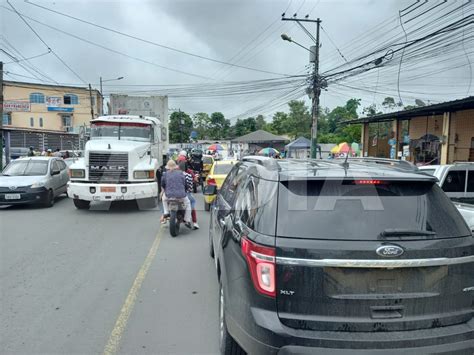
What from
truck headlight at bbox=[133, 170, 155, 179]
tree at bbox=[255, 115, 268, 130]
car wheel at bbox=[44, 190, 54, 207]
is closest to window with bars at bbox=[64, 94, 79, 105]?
car wheel at bbox=[44, 190, 54, 207]

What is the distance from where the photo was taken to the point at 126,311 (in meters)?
4.29

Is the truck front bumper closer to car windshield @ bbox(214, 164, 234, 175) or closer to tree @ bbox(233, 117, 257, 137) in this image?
car windshield @ bbox(214, 164, 234, 175)

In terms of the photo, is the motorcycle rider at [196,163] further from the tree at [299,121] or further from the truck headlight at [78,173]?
the tree at [299,121]

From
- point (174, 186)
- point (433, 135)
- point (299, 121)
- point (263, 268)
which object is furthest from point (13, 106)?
point (299, 121)

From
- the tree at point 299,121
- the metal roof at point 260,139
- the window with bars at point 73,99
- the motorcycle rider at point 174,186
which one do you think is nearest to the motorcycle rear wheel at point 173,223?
the motorcycle rider at point 174,186

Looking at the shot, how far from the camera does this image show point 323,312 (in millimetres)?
2426

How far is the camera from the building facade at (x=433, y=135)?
15586mm

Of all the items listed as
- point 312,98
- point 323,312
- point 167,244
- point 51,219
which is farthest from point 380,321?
point 312,98

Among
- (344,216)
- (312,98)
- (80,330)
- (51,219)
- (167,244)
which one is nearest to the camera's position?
(344,216)

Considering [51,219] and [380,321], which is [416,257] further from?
[51,219]

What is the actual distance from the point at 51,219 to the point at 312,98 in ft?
53.6

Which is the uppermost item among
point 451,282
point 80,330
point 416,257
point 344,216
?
point 344,216

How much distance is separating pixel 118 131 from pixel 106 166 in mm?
1919

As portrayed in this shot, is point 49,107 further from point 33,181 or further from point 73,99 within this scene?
point 33,181
